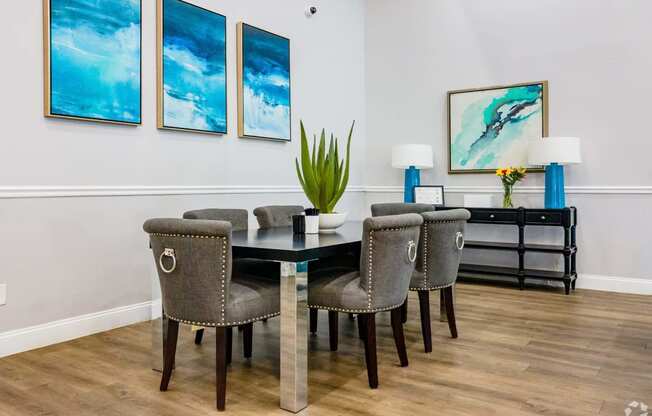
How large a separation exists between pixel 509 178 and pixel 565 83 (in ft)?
3.24

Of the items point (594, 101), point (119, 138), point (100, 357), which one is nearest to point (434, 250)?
point (100, 357)

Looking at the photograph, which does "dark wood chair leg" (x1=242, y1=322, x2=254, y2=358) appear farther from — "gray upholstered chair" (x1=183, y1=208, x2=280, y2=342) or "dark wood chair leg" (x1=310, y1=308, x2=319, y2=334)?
"dark wood chair leg" (x1=310, y1=308, x2=319, y2=334)

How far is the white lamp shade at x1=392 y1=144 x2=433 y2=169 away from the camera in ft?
16.8

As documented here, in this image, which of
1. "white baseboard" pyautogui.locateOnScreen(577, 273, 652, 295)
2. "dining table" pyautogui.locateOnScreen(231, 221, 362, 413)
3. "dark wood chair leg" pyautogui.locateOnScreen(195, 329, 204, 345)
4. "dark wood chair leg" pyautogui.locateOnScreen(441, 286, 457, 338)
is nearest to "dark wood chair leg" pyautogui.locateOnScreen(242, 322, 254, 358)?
"dark wood chair leg" pyautogui.locateOnScreen(195, 329, 204, 345)

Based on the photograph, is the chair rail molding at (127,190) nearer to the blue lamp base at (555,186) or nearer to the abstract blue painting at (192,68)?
the abstract blue painting at (192,68)

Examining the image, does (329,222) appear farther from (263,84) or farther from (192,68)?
(263,84)

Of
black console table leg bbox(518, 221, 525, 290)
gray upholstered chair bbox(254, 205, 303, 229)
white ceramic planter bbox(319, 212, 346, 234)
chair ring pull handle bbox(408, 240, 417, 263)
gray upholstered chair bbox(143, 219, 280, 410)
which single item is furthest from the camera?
black console table leg bbox(518, 221, 525, 290)

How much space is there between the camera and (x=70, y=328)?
10.2 feet

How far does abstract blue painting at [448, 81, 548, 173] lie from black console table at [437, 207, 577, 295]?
1.91 feet

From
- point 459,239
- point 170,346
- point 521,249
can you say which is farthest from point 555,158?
point 170,346

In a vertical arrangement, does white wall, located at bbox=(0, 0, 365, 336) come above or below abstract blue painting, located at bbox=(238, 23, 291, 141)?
below

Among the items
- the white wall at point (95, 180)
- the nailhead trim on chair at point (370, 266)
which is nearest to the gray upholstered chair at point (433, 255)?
the nailhead trim on chair at point (370, 266)

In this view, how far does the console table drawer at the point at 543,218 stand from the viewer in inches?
173

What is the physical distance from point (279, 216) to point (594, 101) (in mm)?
3024
